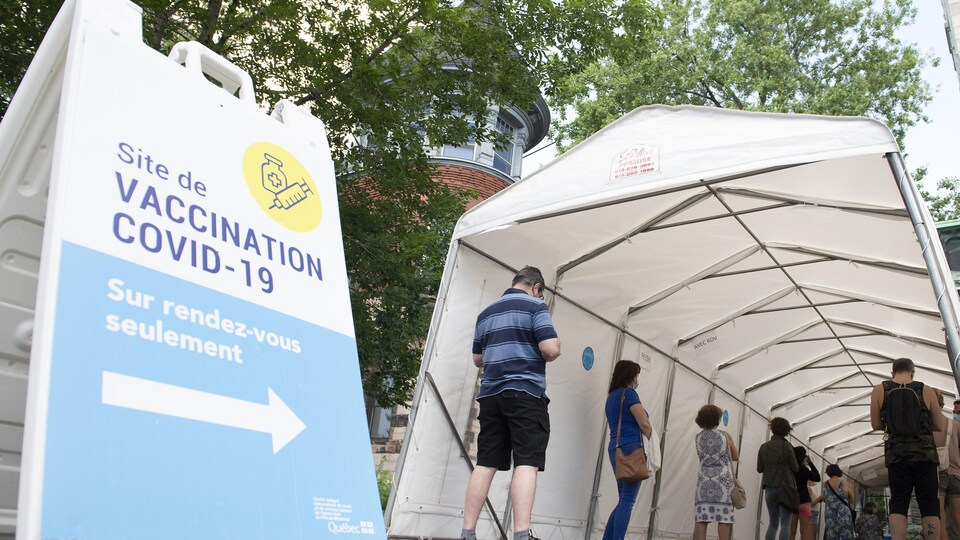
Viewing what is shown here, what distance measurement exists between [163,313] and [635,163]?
413 centimetres

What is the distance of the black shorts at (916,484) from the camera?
247 inches

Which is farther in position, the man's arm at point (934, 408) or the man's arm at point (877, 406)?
the man's arm at point (877, 406)

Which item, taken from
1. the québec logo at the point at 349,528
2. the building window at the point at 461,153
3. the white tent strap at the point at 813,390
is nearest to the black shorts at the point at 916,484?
the québec logo at the point at 349,528

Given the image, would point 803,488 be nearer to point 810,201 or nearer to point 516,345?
point 810,201

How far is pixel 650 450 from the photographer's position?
7.12 metres

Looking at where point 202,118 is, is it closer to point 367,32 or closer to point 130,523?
point 130,523

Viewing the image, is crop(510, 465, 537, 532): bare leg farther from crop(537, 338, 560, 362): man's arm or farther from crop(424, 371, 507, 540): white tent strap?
crop(424, 371, 507, 540): white tent strap

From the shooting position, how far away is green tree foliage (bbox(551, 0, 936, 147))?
24.3 metres

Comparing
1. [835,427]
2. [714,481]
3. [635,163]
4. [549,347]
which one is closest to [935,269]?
[635,163]

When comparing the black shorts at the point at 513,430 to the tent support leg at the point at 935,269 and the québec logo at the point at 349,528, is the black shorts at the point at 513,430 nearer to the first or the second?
the tent support leg at the point at 935,269

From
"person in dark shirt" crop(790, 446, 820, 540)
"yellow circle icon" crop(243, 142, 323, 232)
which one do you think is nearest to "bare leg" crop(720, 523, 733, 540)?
"person in dark shirt" crop(790, 446, 820, 540)

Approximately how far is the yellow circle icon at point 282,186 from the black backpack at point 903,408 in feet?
18.7

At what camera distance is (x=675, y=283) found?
846 cm

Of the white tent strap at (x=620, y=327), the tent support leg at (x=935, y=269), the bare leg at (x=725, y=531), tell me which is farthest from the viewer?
the bare leg at (x=725, y=531)
